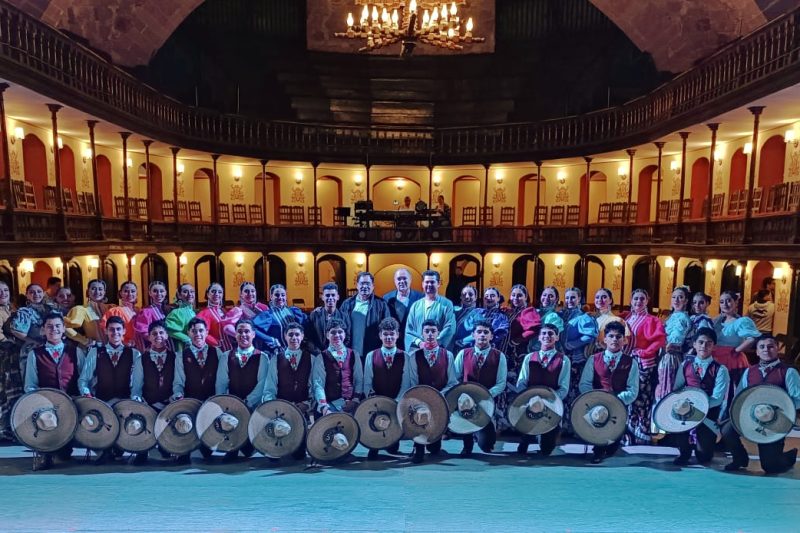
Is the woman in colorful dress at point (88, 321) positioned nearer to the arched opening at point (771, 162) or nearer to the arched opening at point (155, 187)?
the arched opening at point (155, 187)

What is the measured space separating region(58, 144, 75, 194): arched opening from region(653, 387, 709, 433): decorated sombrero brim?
19022 millimetres

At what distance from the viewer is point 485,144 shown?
75.3 ft

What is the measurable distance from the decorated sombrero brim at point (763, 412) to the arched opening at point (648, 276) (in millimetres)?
12338

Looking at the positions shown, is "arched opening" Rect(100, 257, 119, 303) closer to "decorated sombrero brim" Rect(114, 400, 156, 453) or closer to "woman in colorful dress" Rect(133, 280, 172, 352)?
"woman in colorful dress" Rect(133, 280, 172, 352)

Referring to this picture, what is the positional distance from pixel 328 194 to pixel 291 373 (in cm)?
2066

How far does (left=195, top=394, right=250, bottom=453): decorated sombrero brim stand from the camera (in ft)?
19.1

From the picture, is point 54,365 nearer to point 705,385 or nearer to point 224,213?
point 705,385

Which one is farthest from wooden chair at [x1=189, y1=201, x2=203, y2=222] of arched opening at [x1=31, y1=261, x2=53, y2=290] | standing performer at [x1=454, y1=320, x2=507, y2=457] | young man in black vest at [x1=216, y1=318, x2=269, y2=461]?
standing performer at [x1=454, y1=320, x2=507, y2=457]

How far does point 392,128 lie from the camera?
23391 mm

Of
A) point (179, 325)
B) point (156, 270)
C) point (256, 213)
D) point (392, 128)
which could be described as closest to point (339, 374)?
point (179, 325)

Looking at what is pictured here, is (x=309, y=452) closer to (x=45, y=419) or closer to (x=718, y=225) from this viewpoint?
(x=45, y=419)

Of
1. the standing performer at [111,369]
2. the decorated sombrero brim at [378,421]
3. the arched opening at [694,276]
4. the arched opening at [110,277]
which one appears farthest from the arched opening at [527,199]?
the standing performer at [111,369]

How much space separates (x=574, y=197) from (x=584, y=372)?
1954 cm

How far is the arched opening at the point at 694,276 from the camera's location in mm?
18719
